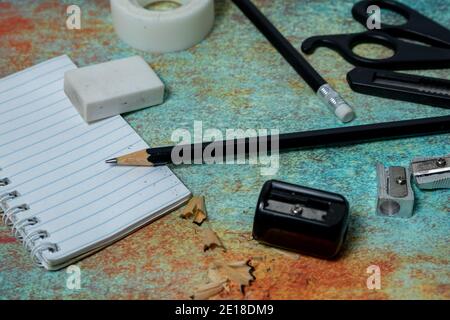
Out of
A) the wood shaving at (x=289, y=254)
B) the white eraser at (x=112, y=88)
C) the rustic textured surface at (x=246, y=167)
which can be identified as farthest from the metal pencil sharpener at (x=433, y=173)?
the white eraser at (x=112, y=88)

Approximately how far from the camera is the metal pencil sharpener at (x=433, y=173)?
70cm

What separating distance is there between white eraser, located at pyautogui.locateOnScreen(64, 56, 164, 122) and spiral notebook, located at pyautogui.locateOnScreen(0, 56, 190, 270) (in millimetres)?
16

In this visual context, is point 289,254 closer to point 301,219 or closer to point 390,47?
point 301,219

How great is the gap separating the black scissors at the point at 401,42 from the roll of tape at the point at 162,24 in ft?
0.42

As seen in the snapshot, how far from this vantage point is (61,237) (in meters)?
0.65

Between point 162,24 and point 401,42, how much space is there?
28 cm

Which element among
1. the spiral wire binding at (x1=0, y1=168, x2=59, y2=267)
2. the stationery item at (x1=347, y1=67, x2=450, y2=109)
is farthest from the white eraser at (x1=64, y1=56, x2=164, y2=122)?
the stationery item at (x1=347, y1=67, x2=450, y2=109)

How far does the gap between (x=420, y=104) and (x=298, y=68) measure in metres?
0.14

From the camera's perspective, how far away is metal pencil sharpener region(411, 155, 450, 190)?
0.70 meters

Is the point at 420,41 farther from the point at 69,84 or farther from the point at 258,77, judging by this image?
the point at 69,84

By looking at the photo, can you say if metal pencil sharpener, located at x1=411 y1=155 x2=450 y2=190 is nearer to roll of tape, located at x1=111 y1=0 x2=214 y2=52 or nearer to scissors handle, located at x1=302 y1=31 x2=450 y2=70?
scissors handle, located at x1=302 y1=31 x2=450 y2=70

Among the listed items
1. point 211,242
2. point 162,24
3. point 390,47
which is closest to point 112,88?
point 162,24

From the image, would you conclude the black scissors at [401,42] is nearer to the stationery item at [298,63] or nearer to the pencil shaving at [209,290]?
the stationery item at [298,63]

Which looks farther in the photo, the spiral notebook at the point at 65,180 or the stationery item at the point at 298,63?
the stationery item at the point at 298,63
